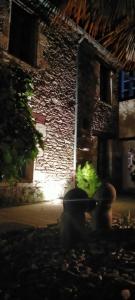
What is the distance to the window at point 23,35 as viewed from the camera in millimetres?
8453

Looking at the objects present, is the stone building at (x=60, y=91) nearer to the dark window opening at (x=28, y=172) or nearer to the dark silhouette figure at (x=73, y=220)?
the dark window opening at (x=28, y=172)

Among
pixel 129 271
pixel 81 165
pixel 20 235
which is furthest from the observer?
pixel 81 165

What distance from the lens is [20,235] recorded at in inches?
159

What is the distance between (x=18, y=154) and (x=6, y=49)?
17.6 ft

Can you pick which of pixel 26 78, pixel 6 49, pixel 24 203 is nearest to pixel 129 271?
pixel 26 78

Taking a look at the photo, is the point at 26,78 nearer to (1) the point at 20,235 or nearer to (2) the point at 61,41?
(1) the point at 20,235

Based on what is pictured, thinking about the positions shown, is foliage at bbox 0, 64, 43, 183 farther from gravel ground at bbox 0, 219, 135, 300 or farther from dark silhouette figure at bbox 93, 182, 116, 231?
dark silhouette figure at bbox 93, 182, 116, 231

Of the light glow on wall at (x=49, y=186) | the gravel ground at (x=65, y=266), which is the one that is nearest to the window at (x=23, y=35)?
the light glow on wall at (x=49, y=186)

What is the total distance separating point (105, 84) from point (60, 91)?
3680mm

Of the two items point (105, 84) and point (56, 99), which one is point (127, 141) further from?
point (56, 99)

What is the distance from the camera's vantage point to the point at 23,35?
29.1 feet

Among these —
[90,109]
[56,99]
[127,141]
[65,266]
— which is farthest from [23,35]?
[65,266]

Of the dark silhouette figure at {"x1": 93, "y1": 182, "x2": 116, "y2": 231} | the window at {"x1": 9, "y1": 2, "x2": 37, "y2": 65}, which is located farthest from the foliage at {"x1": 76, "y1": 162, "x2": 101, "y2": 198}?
the dark silhouette figure at {"x1": 93, "y1": 182, "x2": 116, "y2": 231}

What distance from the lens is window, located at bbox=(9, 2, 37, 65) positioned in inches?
333
